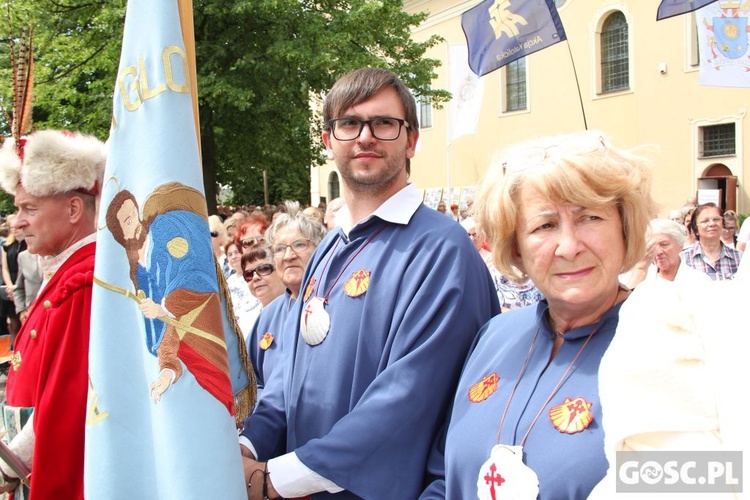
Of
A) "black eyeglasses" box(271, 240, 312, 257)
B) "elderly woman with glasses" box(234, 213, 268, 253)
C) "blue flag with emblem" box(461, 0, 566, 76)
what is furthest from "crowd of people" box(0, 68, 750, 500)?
"blue flag with emblem" box(461, 0, 566, 76)

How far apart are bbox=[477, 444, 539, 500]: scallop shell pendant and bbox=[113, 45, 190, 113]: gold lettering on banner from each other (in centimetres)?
127

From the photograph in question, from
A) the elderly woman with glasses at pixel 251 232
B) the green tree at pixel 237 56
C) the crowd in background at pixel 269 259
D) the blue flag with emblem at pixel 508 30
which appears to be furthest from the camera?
the green tree at pixel 237 56

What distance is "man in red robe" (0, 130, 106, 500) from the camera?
7.02 feet

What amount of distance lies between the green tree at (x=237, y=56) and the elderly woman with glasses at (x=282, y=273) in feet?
32.5

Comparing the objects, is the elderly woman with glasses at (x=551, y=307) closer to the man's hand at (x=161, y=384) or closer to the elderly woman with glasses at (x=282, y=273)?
the man's hand at (x=161, y=384)

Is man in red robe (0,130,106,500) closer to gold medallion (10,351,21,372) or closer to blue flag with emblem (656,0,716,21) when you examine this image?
gold medallion (10,351,21,372)

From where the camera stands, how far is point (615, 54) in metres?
21.0

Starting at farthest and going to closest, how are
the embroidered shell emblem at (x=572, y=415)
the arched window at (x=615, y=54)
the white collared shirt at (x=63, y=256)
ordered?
the arched window at (x=615, y=54)
the white collared shirt at (x=63, y=256)
the embroidered shell emblem at (x=572, y=415)

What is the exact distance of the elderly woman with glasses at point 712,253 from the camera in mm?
5641

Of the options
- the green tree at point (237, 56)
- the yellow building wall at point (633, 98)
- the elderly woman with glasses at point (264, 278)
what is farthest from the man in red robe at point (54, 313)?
the yellow building wall at point (633, 98)

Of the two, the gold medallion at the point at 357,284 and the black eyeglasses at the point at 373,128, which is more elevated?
the black eyeglasses at the point at 373,128

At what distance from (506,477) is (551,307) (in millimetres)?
→ 475

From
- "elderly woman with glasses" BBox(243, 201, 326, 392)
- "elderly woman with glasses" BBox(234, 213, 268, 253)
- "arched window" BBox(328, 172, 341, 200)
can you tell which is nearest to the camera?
"elderly woman with glasses" BBox(243, 201, 326, 392)

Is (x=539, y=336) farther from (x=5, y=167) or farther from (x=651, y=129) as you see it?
(x=651, y=129)
